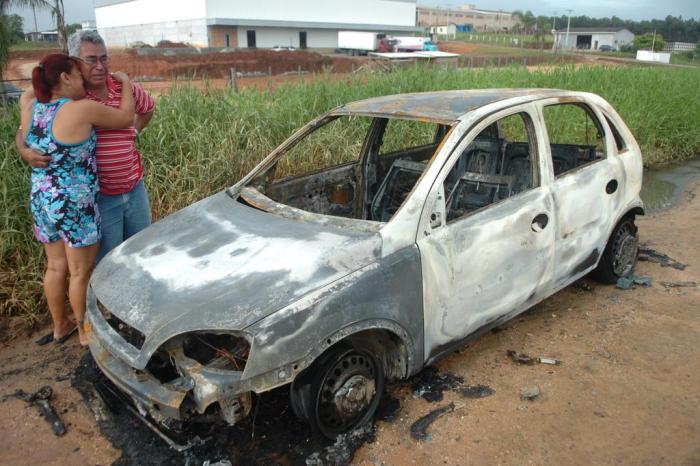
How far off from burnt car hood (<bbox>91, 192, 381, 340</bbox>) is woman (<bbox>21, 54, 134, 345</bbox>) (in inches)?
18.9

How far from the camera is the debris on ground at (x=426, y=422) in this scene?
281cm

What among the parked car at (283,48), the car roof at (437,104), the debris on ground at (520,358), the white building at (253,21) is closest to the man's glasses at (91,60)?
the car roof at (437,104)

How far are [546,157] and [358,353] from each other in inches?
68.8

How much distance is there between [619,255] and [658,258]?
108 centimetres

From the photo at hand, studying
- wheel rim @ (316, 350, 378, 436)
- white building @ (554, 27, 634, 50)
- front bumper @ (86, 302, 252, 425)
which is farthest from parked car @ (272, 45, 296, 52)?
white building @ (554, 27, 634, 50)

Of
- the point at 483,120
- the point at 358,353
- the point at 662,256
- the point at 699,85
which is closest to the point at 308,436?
the point at 358,353

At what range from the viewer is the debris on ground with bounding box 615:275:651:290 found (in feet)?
14.6

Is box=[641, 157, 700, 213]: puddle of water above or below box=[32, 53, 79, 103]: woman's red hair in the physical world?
below

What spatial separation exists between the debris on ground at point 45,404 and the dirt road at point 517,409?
0.03m

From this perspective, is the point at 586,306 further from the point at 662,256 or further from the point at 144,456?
the point at 144,456

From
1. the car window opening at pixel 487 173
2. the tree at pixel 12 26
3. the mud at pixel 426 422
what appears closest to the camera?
the mud at pixel 426 422

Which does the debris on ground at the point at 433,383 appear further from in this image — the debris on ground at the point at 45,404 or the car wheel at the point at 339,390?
the debris on ground at the point at 45,404

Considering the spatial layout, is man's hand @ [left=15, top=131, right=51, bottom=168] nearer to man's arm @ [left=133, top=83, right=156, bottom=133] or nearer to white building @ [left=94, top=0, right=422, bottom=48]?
man's arm @ [left=133, top=83, right=156, bottom=133]

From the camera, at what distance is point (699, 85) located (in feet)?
41.5
